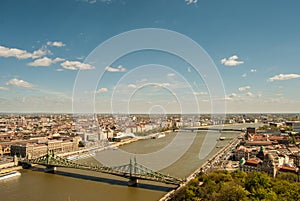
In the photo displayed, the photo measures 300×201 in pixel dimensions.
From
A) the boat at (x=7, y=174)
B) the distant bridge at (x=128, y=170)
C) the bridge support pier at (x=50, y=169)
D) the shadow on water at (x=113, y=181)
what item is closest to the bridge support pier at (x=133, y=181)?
the distant bridge at (x=128, y=170)

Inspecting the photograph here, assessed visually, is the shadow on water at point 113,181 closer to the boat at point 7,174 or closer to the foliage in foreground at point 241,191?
the foliage in foreground at point 241,191

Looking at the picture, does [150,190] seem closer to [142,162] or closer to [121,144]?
[142,162]

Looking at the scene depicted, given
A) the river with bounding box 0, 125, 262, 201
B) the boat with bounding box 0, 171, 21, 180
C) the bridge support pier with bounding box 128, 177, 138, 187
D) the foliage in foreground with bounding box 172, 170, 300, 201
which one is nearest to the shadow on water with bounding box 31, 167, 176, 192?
the river with bounding box 0, 125, 262, 201

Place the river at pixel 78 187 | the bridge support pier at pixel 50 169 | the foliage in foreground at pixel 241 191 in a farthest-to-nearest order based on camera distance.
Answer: the bridge support pier at pixel 50 169
the river at pixel 78 187
the foliage in foreground at pixel 241 191

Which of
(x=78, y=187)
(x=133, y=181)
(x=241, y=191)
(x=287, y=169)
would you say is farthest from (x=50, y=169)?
(x=287, y=169)

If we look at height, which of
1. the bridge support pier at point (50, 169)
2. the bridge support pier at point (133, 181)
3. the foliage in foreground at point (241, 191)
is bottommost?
the bridge support pier at point (50, 169)

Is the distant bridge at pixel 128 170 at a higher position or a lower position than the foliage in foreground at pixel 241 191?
lower

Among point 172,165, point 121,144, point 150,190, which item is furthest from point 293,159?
point 121,144

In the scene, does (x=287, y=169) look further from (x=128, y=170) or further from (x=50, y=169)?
(x=50, y=169)

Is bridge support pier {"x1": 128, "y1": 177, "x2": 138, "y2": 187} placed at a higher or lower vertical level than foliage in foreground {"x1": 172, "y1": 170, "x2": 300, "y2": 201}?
lower

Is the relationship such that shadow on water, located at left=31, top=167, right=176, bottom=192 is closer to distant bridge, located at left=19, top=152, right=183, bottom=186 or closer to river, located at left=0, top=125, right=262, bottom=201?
river, located at left=0, top=125, right=262, bottom=201

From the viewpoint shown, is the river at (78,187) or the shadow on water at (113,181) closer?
the river at (78,187)
